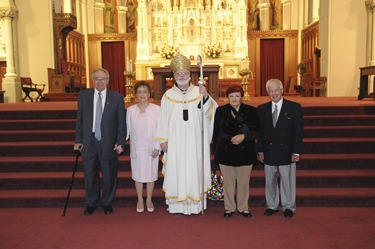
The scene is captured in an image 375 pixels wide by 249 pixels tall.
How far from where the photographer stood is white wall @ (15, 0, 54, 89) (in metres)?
13.6

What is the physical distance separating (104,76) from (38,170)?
2251 millimetres

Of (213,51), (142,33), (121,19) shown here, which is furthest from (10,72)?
(121,19)

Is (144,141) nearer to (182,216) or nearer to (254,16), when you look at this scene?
(182,216)

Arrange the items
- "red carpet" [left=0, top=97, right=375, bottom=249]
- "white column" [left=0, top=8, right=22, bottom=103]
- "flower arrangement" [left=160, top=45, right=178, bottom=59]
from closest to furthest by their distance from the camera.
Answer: "red carpet" [left=0, top=97, right=375, bottom=249] < "white column" [left=0, top=8, right=22, bottom=103] < "flower arrangement" [left=160, top=45, right=178, bottom=59]

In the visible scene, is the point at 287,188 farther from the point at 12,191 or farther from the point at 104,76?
the point at 12,191

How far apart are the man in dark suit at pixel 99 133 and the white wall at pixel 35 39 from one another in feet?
33.4

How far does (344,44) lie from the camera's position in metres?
12.7

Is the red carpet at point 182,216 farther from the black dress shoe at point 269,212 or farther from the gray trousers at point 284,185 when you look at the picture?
the gray trousers at point 284,185

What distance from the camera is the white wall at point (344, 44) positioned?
12516 millimetres

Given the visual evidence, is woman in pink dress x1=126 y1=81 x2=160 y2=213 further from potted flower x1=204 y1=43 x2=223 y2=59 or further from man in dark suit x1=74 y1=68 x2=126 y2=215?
potted flower x1=204 y1=43 x2=223 y2=59

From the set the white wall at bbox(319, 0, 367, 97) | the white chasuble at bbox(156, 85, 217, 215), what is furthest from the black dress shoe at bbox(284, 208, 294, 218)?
the white wall at bbox(319, 0, 367, 97)

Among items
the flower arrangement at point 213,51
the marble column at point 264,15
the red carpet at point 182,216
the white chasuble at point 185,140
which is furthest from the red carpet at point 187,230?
the marble column at point 264,15

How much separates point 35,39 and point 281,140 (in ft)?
39.1

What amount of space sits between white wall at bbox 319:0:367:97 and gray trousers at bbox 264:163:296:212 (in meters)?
9.30
